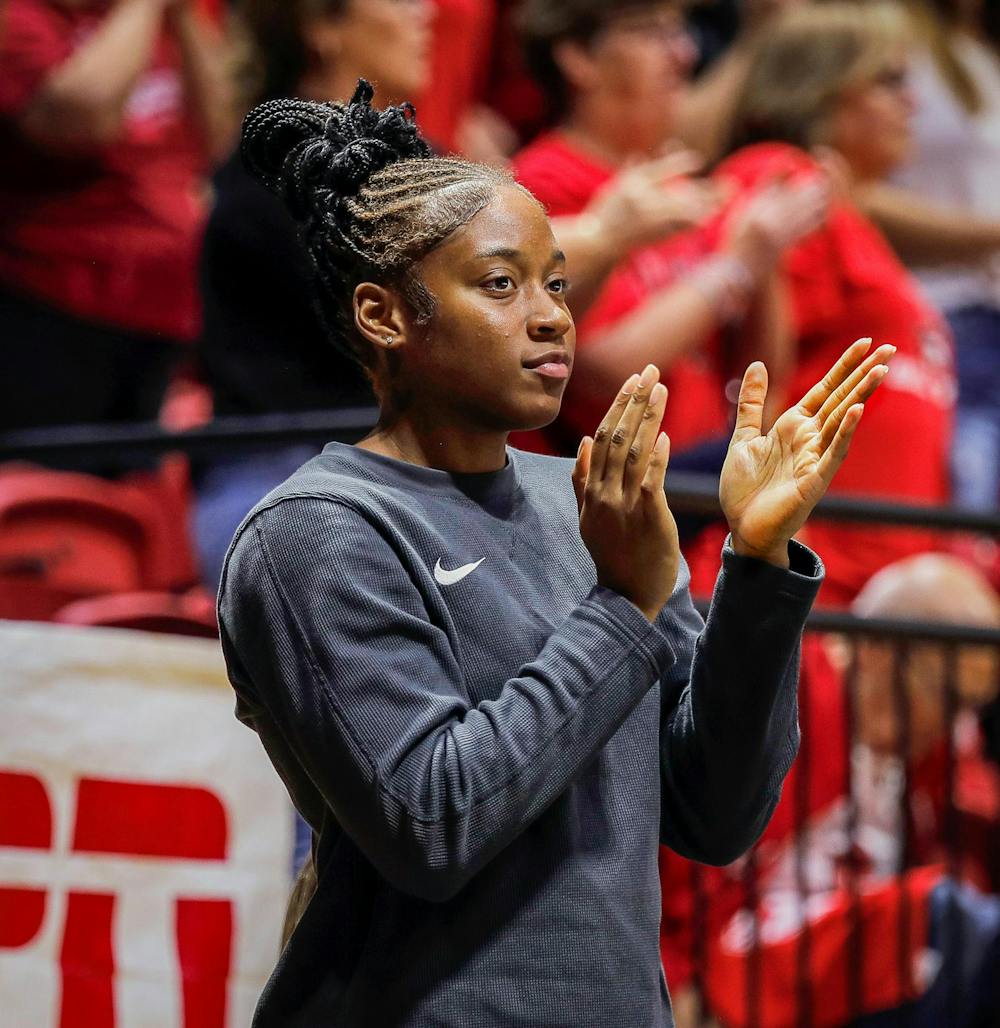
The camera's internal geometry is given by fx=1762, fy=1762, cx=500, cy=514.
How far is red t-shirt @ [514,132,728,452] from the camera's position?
11.8 ft

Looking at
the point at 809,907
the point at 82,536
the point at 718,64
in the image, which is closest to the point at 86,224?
the point at 82,536

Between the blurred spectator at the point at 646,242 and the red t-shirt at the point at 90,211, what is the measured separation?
2.81 feet

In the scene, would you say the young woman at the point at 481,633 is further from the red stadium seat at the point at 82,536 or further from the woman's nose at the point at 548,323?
the red stadium seat at the point at 82,536

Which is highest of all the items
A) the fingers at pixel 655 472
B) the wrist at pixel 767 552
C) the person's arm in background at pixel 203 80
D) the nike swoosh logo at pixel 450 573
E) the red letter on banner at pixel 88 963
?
the person's arm in background at pixel 203 80

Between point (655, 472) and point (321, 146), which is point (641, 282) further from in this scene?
point (655, 472)

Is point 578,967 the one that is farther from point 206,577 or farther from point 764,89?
point 764,89

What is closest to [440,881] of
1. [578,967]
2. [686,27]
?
[578,967]

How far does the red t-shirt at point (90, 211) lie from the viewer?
383cm

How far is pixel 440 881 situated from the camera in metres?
1.39

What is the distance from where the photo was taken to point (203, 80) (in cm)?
435

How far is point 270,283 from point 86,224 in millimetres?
1001

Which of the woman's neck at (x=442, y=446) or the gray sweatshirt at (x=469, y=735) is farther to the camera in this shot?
the woman's neck at (x=442, y=446)

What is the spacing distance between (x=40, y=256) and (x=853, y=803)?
208 centimetres

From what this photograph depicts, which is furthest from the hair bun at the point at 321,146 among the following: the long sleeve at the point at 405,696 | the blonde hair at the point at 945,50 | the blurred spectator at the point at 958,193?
the blonde hair at the point at 945,50
